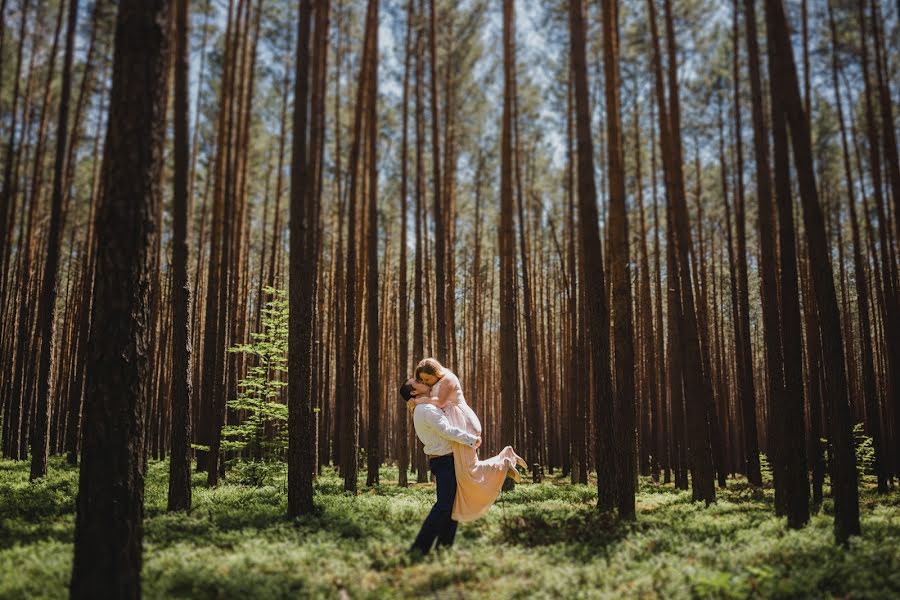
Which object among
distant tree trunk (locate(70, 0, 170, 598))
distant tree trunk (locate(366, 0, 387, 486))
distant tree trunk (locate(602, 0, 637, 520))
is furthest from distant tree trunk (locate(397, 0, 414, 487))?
distant tree trunk (locate(70, 0, 170, 598))

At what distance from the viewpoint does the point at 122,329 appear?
4.14 metres

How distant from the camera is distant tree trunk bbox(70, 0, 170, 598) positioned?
13.0 feet

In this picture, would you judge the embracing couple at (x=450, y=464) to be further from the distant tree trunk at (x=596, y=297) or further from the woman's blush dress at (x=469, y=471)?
the distant tree trunk at (x=596, y=297)

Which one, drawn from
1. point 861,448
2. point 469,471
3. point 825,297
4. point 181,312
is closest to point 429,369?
point 469,471

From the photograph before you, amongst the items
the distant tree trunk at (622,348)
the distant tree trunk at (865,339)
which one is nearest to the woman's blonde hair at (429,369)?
the distant tree trunk at (622,348)

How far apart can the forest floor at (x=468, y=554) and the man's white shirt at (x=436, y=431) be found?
1.00 metres

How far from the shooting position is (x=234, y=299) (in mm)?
16062

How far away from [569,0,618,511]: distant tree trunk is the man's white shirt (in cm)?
301

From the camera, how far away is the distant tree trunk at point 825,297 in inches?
253

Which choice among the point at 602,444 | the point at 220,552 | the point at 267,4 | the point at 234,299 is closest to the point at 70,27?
the point at 267,4

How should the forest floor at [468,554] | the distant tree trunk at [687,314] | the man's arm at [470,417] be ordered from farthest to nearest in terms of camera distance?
the distant tree trunk at [687,314] → the man's arm at [470,417] → the forest floor at [468,554]

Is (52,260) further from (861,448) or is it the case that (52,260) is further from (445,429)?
(861,448)

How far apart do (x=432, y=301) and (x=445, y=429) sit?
18153 mm

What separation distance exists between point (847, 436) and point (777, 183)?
2948mm
